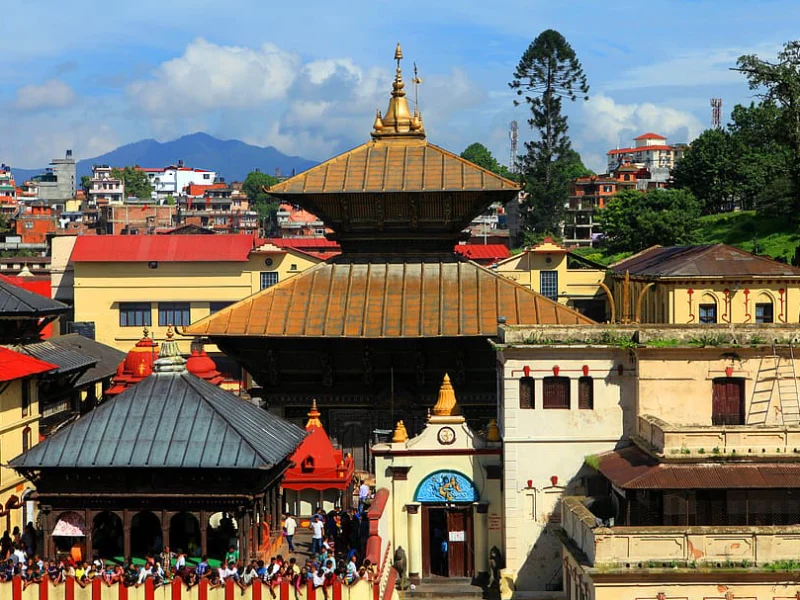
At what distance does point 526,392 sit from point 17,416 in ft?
62.8

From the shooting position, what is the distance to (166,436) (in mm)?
32531

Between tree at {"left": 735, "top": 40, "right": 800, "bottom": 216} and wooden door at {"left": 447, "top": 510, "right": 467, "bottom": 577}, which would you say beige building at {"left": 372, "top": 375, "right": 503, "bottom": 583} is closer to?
wooden door at {"left": 447, "top": 510, "right": 467, "bottom": 577}

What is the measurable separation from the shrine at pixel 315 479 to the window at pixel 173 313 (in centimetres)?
5225

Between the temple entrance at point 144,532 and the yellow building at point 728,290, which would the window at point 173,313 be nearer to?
the yellow building at point 728,290

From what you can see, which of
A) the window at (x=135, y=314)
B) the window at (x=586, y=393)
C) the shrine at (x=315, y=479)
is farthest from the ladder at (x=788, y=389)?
the window at (x=135, y=314)

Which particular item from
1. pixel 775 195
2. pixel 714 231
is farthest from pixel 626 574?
pixel 714 231

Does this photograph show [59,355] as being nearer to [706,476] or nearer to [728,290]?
[728,290]

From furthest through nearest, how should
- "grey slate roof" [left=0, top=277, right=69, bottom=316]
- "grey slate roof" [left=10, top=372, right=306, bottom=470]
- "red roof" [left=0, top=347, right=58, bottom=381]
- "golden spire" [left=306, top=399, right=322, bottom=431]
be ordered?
"grey slate roof" [left=0, top=277, right=69, bottom=316] → "red roof" [left=0, top=347, right=58, bottom=381] → "golden spire" [left=306, top=399, right=322, bottom=431] → "grey slate roof" [left=10, top=372, right=306, bottom=470]

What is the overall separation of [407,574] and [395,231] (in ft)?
38.6

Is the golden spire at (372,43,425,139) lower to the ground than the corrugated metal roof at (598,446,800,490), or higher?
higher

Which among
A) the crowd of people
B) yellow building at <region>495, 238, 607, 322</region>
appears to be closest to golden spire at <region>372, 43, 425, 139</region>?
the crowd of people

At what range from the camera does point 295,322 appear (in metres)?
41.8

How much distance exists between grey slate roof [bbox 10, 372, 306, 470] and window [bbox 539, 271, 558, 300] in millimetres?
54256

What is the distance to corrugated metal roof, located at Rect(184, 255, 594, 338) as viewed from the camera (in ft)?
135
